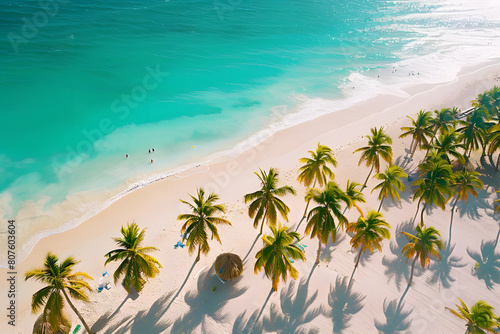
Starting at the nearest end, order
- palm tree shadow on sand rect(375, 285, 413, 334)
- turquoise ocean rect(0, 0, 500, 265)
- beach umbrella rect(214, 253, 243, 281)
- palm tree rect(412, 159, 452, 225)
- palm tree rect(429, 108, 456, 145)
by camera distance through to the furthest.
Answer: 1. palm tree shadow on sand rect(375, 285, 413, 334)
2. beach umbrella rect(214, 253, 243, 281)
3. palm tree rect(412, 159, 452, 225)
4. palm tree rect(429, 108, 456, 145)
5. turquoise ocean rect(0, 0, 500, 265)

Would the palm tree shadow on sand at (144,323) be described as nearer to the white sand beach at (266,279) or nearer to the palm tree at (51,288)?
the white sand beach at (266,279)

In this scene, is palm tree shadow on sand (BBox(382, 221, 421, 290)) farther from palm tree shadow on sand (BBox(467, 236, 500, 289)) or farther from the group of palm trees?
palm tree shadow on sand (BBox(467, 236, 500, 289))

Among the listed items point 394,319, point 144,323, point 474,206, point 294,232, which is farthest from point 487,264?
point 144,323

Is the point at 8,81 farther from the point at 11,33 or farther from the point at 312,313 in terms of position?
the point at 312,313

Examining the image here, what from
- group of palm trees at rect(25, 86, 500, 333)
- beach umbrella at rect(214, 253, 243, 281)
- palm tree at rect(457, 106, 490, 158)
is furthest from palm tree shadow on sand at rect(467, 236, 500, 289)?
beach umbrella at rect(214, 253, 243, 281)

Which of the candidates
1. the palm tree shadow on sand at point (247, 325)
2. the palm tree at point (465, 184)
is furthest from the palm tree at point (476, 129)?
the palm tree shadow on sand at point (247, 325)

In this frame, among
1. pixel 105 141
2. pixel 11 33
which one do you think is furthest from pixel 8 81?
pixel 105 141

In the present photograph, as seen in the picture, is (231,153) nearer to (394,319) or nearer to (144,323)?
(144,323)
